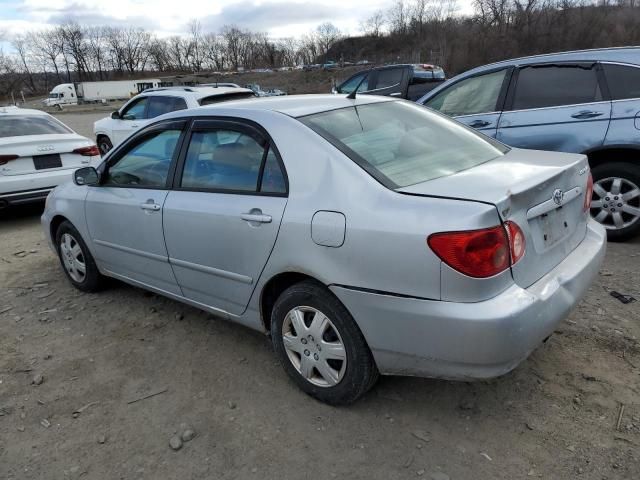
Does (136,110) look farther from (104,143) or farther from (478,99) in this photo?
(478,99)

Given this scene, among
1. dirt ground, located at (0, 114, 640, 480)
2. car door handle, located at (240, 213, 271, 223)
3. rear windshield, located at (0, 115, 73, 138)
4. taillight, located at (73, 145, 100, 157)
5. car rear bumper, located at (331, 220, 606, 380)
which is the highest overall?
rear windshield, located at (0, 115, 73, 138)

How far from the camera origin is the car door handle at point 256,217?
2.69 metres

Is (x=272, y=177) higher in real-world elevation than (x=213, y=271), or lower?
higher

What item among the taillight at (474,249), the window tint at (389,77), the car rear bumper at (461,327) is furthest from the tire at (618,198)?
the window tint at (389,77)

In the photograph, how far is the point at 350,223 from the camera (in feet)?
7.68

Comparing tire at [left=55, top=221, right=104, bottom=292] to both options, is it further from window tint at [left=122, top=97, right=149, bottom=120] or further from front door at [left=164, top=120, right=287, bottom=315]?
window tint at [left=122, top=97, right=149, bottom=120]

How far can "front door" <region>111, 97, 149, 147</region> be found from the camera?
9945mm

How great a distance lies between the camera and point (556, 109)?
4887 mm

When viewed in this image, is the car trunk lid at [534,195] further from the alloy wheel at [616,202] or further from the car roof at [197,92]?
the car roof at [197,92]

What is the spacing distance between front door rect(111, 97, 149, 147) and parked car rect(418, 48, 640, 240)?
270 inches

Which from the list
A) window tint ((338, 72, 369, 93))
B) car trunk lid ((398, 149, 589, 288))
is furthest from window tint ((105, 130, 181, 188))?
window tint ((338, 72, 369, 93))

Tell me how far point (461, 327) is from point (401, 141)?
118cm

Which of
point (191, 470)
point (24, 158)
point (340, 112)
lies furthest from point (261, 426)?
point (24, 158)

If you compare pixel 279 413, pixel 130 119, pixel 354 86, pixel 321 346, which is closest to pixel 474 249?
pixel 321 346
